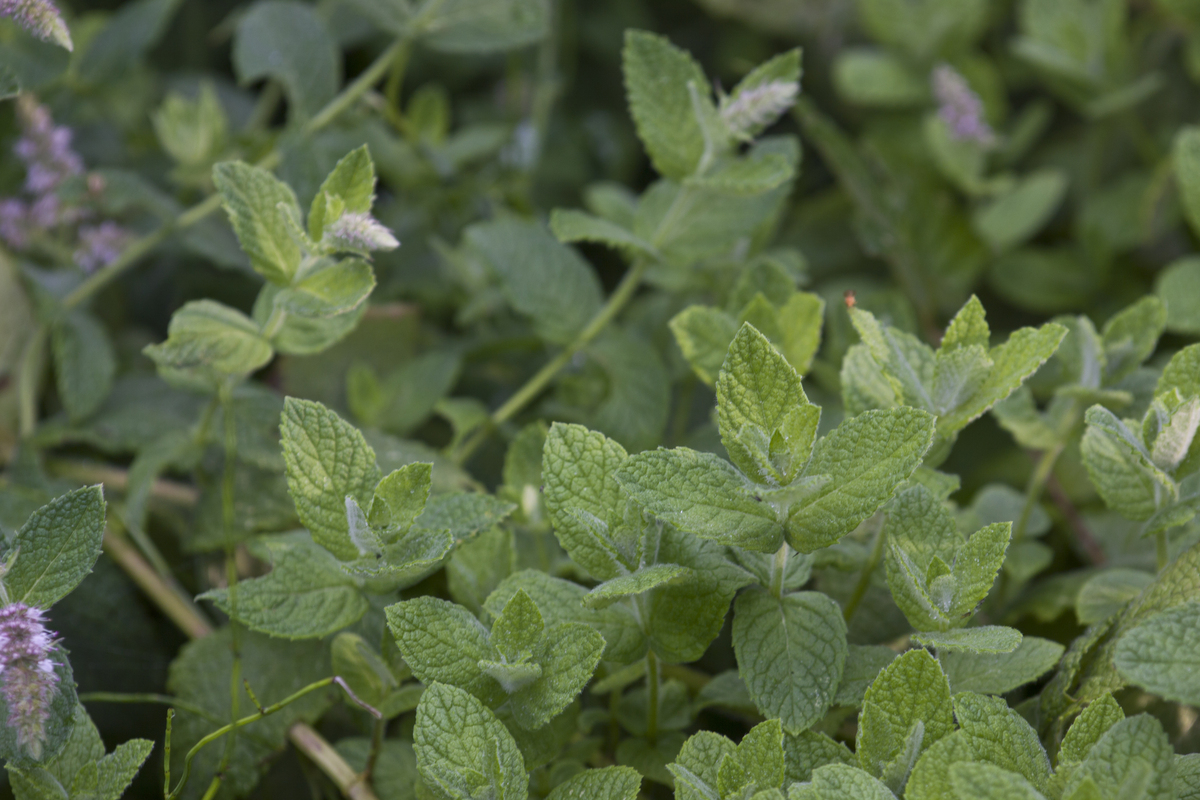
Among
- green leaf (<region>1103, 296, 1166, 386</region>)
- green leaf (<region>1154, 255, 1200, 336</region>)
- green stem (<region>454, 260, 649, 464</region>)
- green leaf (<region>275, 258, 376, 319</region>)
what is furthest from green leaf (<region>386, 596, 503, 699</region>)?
green leaf (<region>1154, 255, 1200, 336</region>)

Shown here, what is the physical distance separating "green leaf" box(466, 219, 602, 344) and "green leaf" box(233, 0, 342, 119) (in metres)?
0.25

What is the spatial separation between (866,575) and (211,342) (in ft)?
1.70

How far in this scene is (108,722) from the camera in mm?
842

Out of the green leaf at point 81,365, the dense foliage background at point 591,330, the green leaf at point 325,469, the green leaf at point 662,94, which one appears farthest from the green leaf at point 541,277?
the green leaf at point 81,365

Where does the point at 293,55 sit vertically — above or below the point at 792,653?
above

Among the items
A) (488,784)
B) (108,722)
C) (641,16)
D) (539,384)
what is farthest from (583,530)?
(641,16)

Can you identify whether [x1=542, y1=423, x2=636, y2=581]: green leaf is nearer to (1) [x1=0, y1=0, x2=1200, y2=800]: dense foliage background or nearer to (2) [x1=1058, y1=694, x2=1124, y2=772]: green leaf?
(1) [x1=0, y1=0, x2=1200, y2=800]: dense foliage background

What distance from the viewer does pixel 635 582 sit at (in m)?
0.59

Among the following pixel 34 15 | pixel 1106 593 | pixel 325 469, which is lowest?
pixel 1106 593

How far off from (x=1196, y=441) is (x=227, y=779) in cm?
74

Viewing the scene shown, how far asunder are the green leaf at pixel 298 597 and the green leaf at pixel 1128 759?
0.46 meters

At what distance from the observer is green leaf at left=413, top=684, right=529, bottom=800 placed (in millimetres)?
576

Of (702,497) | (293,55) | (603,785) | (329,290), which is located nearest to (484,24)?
(293,55)

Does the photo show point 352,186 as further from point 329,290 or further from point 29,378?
point 29,378
